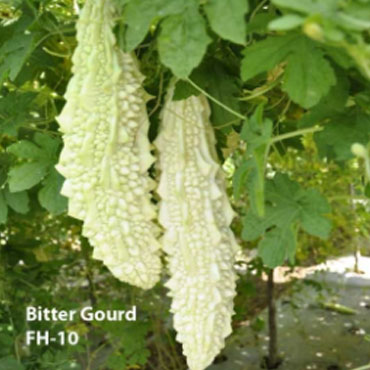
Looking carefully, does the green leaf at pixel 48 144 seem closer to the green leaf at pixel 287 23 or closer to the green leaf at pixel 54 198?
the green leaf at pixel 54 198

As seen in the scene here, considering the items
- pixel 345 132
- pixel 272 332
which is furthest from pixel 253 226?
pixel 272 332

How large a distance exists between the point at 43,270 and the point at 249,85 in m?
1.21

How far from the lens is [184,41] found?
70 centimetres

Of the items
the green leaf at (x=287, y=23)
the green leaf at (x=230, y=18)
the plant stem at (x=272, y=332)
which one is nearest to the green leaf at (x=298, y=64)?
the green leaf at (x=230, y=18)

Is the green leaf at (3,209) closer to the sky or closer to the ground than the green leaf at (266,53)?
closer to the ground

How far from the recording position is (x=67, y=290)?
2.64 m

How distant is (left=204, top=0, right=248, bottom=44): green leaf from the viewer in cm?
65

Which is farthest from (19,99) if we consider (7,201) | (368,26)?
(368,26)

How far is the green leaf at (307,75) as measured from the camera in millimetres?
730

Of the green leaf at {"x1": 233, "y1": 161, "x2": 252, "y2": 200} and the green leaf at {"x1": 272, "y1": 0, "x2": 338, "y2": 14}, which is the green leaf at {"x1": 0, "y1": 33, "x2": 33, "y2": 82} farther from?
the green leaf at {"x1": 272, "y1": 0, "x2": 338, "y2": 14}

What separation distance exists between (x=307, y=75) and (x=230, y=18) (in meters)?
0.14

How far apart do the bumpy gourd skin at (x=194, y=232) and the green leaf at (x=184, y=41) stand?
16cm

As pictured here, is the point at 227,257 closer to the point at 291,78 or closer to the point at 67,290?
the point at 291,78

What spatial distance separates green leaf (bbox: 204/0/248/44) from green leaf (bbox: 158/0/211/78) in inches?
1.5
